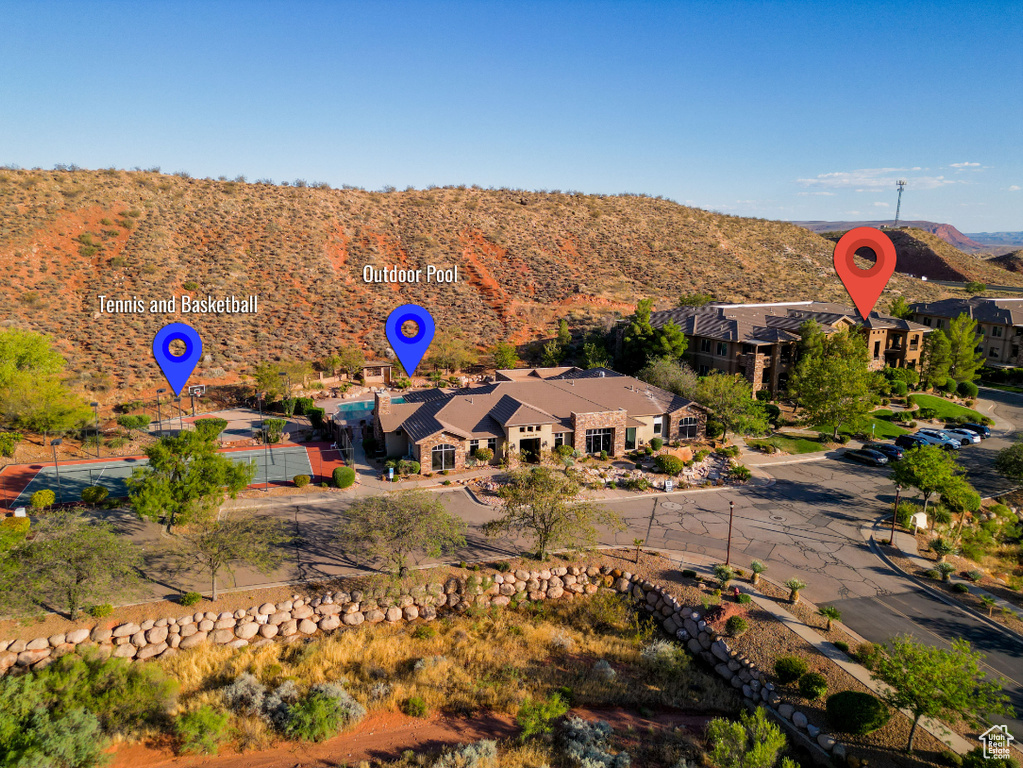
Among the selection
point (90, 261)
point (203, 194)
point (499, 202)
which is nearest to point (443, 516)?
point (90, 261)

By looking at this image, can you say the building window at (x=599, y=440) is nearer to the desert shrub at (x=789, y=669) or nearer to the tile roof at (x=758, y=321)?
the tile roof at (x=758, y=321)

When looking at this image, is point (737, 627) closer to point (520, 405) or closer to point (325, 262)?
point (520, 405)

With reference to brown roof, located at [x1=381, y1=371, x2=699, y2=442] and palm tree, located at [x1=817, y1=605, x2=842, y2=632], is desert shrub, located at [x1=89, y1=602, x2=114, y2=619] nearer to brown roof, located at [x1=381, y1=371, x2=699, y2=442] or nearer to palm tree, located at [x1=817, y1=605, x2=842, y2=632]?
brown roof, located at [x1=381, y1=371, x2=699, y2=442]

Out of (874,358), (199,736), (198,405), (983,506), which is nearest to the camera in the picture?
(199,736)

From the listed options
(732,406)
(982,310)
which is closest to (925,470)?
(732,406)

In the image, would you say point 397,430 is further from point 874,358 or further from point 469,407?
point 874,358

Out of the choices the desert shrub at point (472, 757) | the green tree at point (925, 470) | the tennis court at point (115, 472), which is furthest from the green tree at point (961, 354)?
the desert shrub at point (472, 757)

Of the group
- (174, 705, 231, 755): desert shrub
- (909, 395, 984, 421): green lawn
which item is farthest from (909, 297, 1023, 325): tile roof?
Answer: (174, 705, 231, 755): desert shrub
